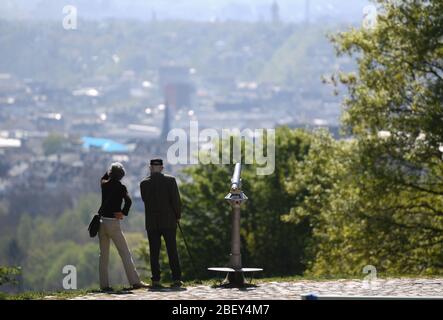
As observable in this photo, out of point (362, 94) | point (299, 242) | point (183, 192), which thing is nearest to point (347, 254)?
point (362, 94)

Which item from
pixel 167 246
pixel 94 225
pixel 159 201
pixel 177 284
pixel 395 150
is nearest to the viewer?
pixel 94 225

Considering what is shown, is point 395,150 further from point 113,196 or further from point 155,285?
point 113,196

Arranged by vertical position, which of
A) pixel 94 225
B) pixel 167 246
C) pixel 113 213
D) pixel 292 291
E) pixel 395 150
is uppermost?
pixel 395 150

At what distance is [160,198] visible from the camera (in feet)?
73.6

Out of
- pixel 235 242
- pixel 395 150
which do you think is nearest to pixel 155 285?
pixel 235 242

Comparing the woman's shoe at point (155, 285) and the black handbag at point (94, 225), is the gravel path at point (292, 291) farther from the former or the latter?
the black handbag at point (94, 225)

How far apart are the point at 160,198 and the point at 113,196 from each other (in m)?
0.83

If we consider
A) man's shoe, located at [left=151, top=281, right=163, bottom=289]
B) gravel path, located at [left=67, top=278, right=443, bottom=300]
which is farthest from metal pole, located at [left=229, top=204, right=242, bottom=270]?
man's shoe, located at [left=151, top=281, right=163, bottom=289]

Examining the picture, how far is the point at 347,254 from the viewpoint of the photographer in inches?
1833

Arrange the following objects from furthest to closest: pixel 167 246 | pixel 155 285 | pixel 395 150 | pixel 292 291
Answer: pixel 395 150, pixel 167 246, pixel 155 285, pixel 292 291

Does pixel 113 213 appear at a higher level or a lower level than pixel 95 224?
higher

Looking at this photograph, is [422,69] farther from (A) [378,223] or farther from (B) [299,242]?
(B) [299,242]

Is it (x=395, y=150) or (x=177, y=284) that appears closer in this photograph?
(x=177, y=284)
